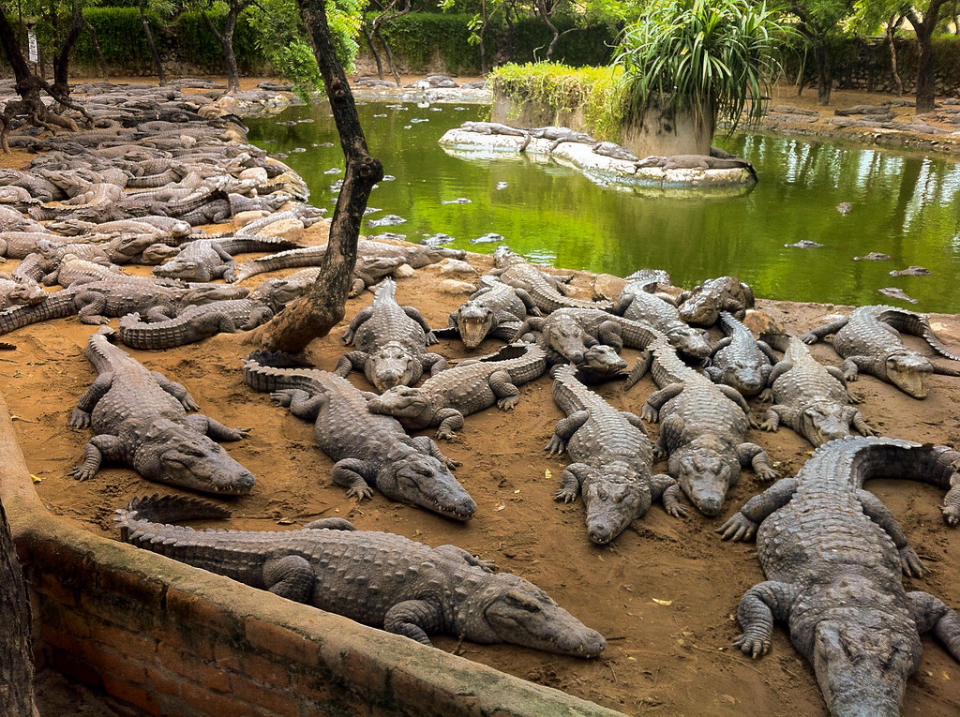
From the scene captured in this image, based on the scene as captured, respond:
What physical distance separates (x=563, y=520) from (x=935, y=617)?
5.25 ft

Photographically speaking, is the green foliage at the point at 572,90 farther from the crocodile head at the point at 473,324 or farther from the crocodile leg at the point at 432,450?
the crocodile leg at the point at 432,450

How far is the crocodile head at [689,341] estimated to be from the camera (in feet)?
18.0

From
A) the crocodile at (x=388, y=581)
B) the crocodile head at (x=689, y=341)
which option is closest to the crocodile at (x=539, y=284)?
the crocodile head at (x=689, y=341)

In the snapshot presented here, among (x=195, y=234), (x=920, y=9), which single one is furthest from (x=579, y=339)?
(x=920, y=9)

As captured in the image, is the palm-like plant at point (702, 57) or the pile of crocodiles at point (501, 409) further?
the palm-like plant at point (702, 57)

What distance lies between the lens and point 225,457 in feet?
12.3

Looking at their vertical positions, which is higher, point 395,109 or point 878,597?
point 395,109

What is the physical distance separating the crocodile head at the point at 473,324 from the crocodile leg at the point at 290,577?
117 inches

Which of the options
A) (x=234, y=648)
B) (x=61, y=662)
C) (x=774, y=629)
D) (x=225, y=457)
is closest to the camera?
(x=234, y=648)

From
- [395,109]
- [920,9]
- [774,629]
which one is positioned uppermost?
[920,9]

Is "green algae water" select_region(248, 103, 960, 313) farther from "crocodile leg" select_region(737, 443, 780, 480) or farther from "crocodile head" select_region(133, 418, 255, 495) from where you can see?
"crocodile head" select_region(133, 418, 255, 495)

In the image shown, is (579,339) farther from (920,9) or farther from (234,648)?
(920,9)

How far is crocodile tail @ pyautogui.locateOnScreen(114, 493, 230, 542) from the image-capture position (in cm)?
307

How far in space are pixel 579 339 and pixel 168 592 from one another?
3.68 m
